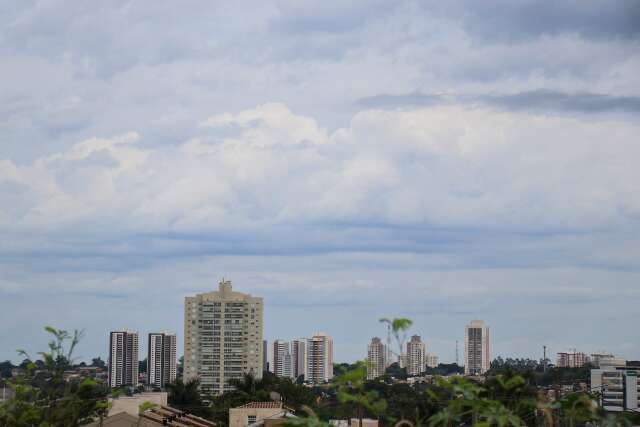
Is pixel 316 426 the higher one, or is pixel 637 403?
pixel 316 426

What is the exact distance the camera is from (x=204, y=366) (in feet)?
342

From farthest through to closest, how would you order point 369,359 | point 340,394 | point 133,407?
point 133,407
point 369,359
point 340,394

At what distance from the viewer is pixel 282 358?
603 ft

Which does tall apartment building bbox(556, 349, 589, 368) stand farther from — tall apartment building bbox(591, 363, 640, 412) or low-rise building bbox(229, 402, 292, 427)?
low-rise building bbox(229, 402, 292, 427)

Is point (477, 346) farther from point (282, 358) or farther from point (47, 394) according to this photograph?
point (47, 394)

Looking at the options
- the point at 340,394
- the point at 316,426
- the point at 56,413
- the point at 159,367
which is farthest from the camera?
the point at 159,367

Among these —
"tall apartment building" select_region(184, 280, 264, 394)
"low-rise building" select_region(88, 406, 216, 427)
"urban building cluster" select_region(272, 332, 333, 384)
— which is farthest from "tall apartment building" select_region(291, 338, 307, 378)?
"low-rise building" select_region(88, 406, 216, 427)

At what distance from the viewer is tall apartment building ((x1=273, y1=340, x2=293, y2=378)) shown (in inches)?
7083

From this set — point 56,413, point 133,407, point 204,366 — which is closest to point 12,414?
point 56,413

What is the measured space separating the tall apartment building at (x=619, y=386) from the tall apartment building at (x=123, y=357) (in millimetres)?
73173

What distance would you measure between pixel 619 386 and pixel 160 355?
7178 centimetres

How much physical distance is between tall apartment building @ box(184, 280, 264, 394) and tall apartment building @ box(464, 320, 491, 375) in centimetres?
7139

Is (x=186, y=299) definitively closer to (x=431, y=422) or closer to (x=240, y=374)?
(x=240, y=374)

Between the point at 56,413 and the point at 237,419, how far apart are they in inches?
970
